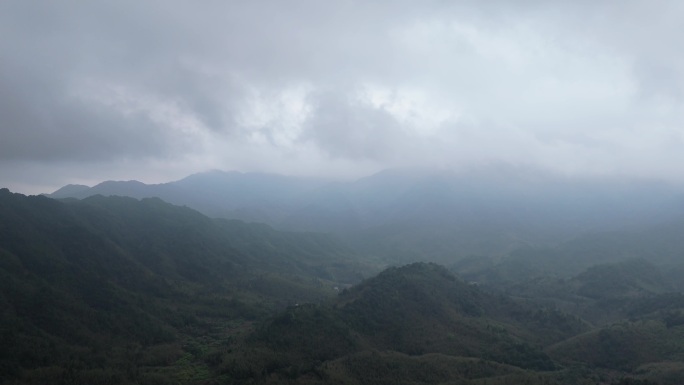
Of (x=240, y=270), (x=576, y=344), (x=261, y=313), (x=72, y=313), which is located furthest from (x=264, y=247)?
(x=576, y=344)

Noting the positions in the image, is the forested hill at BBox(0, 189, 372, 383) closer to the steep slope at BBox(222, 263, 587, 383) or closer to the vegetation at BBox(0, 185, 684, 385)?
the vegetation at BBox(0, 185, 684, 385)

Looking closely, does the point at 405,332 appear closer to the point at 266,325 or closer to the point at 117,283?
the point at 266,325

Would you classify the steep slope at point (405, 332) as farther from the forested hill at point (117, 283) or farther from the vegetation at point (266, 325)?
the forested hill at point (117, 283)

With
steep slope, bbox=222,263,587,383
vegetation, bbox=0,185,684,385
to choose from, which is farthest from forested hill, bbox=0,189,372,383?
steep slope, bbox=222,263,587,383

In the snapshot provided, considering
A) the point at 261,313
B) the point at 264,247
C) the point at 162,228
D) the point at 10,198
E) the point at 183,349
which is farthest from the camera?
the point at 264,247

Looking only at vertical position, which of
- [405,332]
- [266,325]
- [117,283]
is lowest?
[405,332]

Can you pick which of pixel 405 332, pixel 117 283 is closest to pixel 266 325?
pixel 405 332

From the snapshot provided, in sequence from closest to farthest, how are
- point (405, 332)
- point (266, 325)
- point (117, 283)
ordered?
point (266, 325), point (405, 332), point (117, 283)

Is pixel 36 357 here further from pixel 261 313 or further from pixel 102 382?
pixel 261 313
